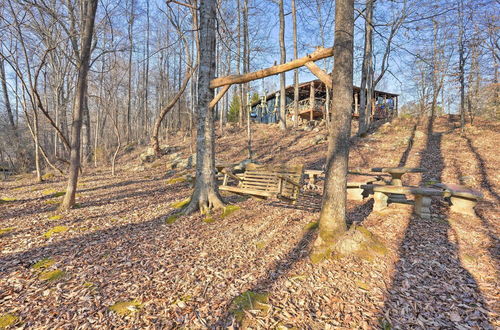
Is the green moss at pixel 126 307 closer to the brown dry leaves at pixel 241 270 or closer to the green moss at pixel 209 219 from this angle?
the brown dry leaves at pixel 241 270

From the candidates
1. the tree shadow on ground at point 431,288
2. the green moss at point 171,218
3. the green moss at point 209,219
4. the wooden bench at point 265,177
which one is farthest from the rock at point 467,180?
the green moss at point 171,218

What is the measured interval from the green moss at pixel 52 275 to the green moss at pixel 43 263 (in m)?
0.20

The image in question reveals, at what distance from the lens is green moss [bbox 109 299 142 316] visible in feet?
7.93

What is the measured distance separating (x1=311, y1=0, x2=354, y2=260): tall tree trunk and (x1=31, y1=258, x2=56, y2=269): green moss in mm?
3728

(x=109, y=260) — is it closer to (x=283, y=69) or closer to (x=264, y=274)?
(x=264, y=274)

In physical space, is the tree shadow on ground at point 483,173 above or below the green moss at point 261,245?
above

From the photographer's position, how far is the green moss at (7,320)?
2.22 meters

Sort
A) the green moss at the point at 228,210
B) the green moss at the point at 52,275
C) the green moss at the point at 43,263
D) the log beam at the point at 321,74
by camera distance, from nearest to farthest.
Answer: the green moss at the point at 52,275, the green moss at the point at 43,263, the log beam at the point at 321,74, the green moss at the point at 228,210

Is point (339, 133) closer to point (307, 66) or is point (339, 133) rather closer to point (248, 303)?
point (307, 66)

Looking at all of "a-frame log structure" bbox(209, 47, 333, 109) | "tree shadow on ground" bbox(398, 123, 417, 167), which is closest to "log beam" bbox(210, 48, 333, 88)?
"a-frame log structure" bbox(209, 47, 333, 109)

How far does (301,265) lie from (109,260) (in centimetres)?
277

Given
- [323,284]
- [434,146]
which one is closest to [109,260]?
[323,284]

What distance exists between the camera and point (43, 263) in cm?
337

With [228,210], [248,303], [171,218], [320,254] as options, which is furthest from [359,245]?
[171,218]
